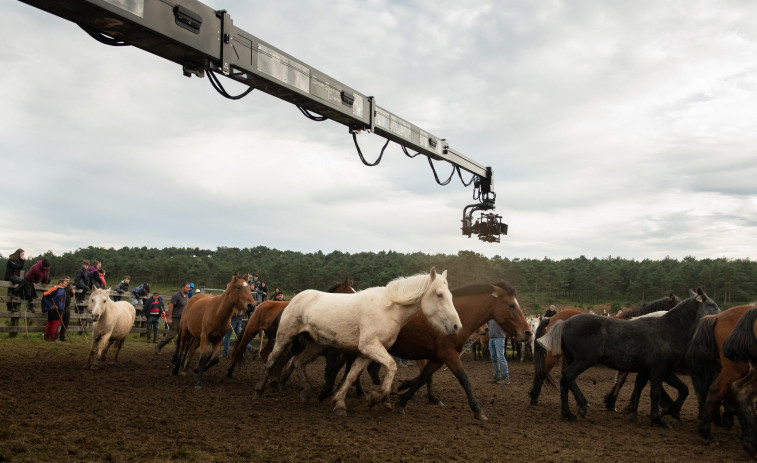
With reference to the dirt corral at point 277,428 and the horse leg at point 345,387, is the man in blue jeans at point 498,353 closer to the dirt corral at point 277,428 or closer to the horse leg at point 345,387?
the dirt corral at point 277,428

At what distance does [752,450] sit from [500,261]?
77125 millimetres

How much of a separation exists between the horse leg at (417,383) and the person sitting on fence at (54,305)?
11902 mm

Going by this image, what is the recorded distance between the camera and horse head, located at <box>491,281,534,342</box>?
855 centimetres

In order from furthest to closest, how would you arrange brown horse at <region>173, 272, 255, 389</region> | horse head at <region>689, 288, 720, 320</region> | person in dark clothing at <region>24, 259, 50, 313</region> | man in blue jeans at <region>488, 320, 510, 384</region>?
person in dark clothing at <region>24, 259, 50, 313</region> → man in blue jeans at <region>488, 320, 510, 384</region> → brown horse at <region>173, 272, 255, 389</region> → horse head at <region>689, 288, 720, 320</region>

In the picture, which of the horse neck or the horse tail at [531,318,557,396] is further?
the horse tail at [531,318,557,396]

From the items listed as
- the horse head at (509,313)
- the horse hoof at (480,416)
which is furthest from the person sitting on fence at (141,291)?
the horse hoof at (480,416)

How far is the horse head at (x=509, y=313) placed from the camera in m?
8.55

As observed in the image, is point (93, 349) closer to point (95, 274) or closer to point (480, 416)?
point (95, 274)

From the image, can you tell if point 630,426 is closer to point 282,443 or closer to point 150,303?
point 282,443

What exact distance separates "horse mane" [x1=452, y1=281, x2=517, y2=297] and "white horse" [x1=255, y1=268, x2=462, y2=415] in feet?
5.07

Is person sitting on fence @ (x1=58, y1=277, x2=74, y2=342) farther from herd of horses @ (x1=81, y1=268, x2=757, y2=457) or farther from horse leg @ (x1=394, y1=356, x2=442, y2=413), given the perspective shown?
horse leg @ (x1=394, y1=356, x2=442, y2=413)

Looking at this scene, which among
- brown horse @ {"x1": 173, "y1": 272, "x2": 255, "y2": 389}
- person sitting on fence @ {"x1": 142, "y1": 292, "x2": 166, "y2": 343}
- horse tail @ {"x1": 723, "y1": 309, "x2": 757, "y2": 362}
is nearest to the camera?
horse tail @ {"x1": 723, "y1": 309, "x2": 757, "y2": 362}

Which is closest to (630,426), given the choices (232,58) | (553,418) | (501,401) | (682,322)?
(553,418)

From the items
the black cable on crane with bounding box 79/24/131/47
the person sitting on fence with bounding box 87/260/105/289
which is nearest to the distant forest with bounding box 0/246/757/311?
the person sitting on fence with bounding box 87/260/105/289
